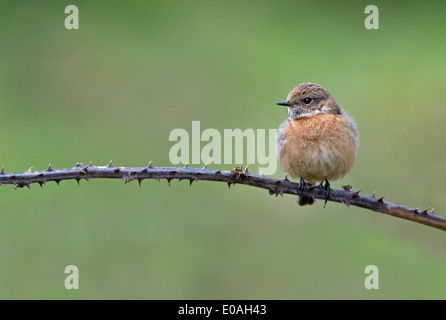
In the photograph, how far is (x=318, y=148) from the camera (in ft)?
18.7

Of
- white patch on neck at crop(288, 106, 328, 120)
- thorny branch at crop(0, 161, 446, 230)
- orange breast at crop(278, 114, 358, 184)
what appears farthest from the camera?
white patch on neck at crop(288, 106, 328, 120)

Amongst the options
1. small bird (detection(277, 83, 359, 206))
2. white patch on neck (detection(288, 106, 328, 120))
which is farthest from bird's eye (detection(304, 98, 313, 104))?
white patch on neck (detection(288, 106, 328, 120))

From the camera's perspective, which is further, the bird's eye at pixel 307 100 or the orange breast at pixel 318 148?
the bird's eye at pixel 307 100

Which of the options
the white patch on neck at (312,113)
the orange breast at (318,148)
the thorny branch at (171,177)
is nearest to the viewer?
the thorny branch at (171,177)

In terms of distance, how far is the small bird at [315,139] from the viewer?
18.5 ft

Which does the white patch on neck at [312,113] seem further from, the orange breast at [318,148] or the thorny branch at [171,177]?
the thorny branch at [171,177]

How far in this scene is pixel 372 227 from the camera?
7.02 metres

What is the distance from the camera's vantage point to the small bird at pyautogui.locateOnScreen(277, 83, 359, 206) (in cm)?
564

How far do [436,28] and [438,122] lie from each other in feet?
8.41

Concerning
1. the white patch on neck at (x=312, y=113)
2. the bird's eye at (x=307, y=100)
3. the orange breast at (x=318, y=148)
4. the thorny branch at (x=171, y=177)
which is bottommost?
the thorny branch at (x=171, y=177)

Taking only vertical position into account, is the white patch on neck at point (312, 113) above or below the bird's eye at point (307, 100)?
below

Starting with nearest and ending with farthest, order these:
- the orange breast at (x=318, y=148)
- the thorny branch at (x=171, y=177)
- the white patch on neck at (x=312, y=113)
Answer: the thorny branch at (x=171, y=177)
the orange breast at (x=318, y=148)
the white patch on neck at (x=312, y=113)

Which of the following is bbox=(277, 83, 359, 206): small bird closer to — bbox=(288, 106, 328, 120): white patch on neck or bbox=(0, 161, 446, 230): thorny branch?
bbox=(288, 106, 328, 120): white patch on neck

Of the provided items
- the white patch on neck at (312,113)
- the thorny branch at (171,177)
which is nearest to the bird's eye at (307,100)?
the white patch on neck at (312,113)
